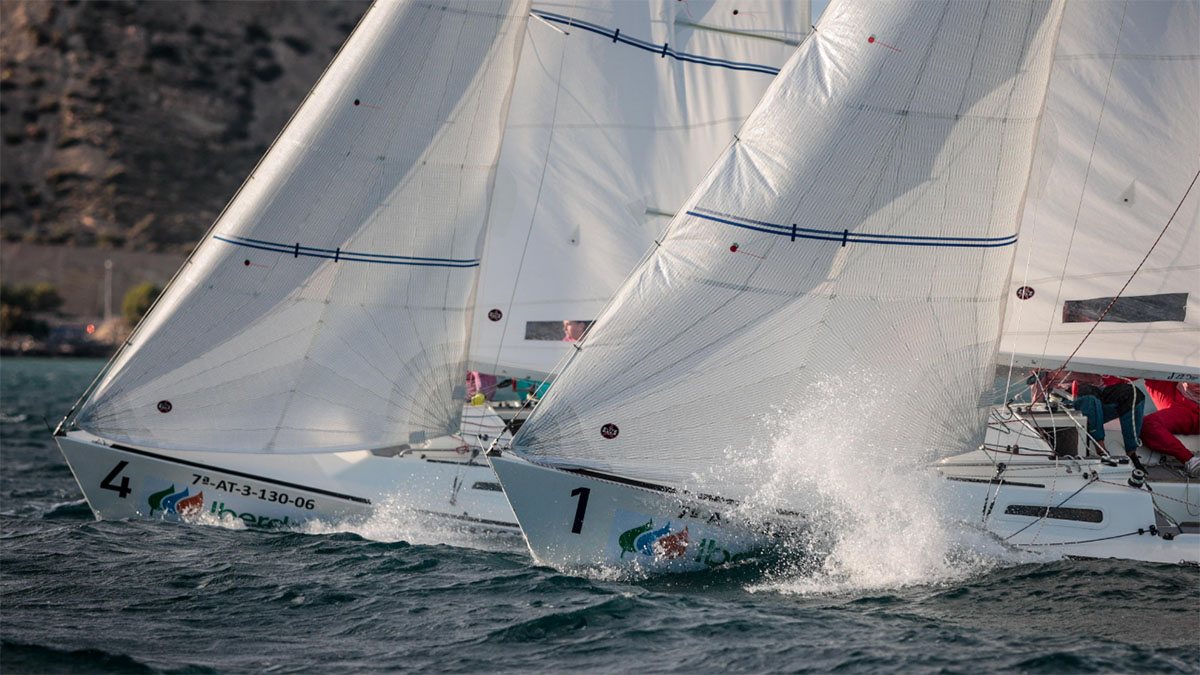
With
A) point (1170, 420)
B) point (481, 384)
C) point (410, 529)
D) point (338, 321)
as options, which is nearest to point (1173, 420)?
point (1170, 420)

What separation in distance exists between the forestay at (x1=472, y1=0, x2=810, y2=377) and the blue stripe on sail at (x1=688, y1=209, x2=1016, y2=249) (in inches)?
141

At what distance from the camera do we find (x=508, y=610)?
7984 millimetres

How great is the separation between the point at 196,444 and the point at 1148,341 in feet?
28.4

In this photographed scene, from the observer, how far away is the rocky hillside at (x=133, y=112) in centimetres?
6688

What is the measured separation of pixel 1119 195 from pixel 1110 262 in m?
0.60

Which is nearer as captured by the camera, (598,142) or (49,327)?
(598,142)

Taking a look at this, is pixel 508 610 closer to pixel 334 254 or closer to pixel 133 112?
pixel 334 254

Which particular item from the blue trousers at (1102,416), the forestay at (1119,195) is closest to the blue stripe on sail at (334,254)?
the forestay at (1119,195)

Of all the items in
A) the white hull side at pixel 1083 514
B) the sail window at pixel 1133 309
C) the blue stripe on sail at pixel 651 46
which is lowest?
the white hull side at pixel 1083 514

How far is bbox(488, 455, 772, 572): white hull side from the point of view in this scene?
29.3ft

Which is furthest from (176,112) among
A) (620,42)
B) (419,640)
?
(419,640)

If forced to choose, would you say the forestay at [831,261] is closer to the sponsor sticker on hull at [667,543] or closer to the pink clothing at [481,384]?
the sponsor sticker on hull at [667,543]

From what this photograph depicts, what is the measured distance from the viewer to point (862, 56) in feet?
29.6

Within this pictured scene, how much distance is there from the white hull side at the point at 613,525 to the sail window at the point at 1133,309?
151 inches
